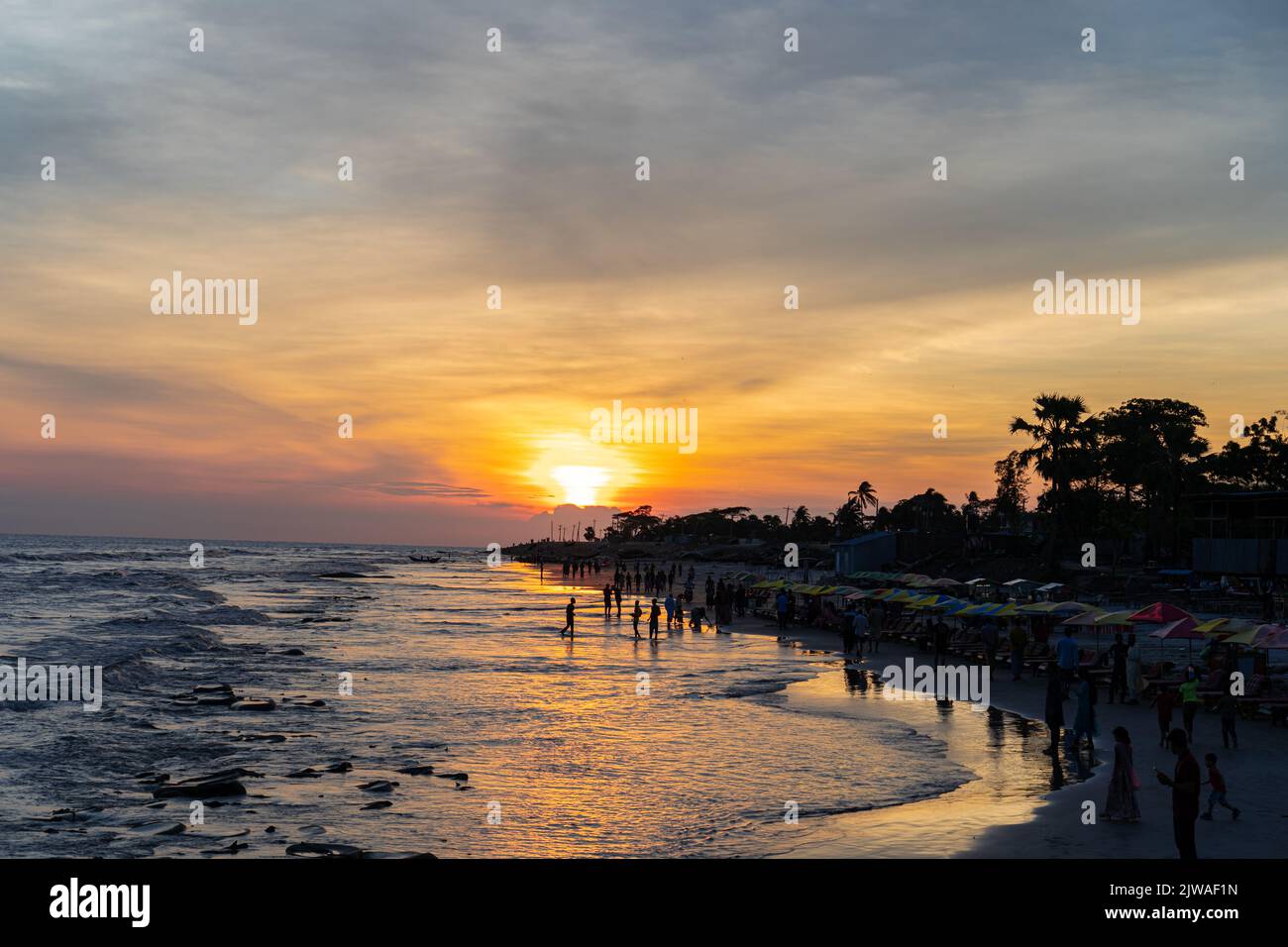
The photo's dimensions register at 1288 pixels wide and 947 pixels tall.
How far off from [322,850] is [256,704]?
1334 centimetres

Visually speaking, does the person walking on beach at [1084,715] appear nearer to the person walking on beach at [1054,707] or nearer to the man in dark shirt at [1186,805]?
the person walking on beach at [1054,707]

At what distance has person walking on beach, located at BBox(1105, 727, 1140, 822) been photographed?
13.0 metres

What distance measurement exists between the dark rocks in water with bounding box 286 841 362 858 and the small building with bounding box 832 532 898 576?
211 feet

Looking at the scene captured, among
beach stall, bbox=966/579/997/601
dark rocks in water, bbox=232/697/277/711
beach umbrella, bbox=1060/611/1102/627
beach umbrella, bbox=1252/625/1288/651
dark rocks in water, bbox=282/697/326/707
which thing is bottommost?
dark rocks in water, bbox=282/697/326/707

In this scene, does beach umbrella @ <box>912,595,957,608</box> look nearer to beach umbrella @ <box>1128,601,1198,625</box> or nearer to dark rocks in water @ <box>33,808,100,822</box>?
beach umbrella @ <box>1128,601,1198,625</box>

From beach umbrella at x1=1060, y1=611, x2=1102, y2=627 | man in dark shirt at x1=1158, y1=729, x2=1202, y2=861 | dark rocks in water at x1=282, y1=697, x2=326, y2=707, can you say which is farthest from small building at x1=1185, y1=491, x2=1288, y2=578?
dark rocks in water at x1=282, y1=697, x2=326, y2=707

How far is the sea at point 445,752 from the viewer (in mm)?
13719

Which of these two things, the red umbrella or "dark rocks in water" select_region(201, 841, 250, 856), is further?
the red umbrella

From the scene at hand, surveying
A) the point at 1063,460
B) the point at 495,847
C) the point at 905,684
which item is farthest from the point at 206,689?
the point at 1063,460

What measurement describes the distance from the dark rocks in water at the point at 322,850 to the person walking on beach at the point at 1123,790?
32.7 feet

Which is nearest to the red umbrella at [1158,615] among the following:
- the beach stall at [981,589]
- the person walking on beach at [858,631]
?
the person walking on beach at [858,631]

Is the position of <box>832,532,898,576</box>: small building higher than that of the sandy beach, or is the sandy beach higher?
<box>832,532,898,576</box>: small building
